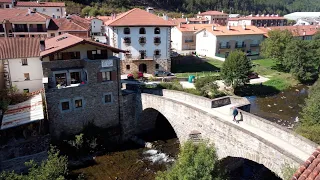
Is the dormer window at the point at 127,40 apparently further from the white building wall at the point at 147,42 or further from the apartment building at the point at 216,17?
the apartment building at the point at 216,17

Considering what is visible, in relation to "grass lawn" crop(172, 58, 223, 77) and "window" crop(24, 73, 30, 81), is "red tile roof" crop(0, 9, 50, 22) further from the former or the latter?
"grass lawn" crop(172, 58, 223, 77)

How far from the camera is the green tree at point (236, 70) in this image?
38219 millimetres

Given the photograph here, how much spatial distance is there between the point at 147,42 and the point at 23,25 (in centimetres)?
1940

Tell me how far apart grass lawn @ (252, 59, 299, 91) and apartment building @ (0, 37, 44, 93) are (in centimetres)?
3402

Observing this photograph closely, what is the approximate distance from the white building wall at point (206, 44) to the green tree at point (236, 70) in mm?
19943

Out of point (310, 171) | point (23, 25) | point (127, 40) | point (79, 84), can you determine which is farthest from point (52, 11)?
point (310, 171)

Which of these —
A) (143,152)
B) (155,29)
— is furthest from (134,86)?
→ (155,29)

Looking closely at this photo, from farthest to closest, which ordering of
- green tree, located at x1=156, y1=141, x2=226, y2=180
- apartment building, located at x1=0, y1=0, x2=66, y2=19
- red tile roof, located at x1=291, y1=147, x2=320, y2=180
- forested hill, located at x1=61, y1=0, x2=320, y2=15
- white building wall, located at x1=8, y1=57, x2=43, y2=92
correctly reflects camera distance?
forested hill, located at x1=61, y1=0, x2=320, y2=15
apartment building, located at x1=0, y1=0, x2=66, y2=19
white building wall, located at x1=8, y1=57, x2=43, y2=92
green tree, located at x1=156, y1=141, x2=226, y2=180
red tile roof, located at x1=291, y1=147, x2=320, y2=180

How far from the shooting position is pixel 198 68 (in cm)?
4875

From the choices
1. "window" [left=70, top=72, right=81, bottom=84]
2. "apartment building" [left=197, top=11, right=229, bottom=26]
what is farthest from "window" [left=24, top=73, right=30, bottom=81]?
"apartment building" [left=197, top=11, right=229, bottom=26]

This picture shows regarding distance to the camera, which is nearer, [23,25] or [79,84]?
[79,84]

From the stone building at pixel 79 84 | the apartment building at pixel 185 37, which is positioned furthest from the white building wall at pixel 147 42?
the apartment building at pixel 185 37

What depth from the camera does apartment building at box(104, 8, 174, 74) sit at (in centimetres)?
3941

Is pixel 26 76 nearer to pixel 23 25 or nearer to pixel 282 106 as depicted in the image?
pixel 23 25
